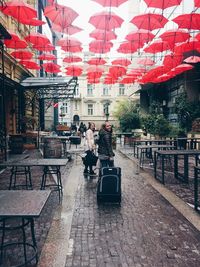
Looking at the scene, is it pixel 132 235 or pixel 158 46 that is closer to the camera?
pixel 132 235

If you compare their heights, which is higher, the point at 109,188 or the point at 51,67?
the point at 51,67

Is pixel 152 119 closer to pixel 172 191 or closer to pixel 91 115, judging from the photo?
pixel 172 191

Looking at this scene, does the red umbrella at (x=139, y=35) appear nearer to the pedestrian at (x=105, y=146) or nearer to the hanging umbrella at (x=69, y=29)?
the hanging umbrella at (x=69, y=29)

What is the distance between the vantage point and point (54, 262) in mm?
3613

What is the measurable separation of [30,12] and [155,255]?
8.81 m

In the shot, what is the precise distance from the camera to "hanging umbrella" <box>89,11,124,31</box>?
10.2m

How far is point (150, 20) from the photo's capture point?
10.1 metres

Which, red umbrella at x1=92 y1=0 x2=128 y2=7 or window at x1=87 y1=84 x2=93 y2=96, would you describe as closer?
red umbrella at x1=92 y1=0 x2=128 y2=7

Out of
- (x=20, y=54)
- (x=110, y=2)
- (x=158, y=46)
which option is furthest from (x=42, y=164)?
(x=158, y=46)

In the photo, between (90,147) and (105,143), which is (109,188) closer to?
(105,143)

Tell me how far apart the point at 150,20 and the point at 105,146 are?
205 inches

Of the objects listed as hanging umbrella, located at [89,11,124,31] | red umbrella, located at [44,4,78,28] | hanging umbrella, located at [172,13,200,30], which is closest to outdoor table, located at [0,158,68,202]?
red umbrella, located at [44,4,78,28]

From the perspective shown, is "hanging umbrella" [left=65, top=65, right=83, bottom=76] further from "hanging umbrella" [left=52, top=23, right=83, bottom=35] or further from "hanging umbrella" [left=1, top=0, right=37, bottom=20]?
"hanging umbrella" [left=1, top=0, right=37, bottom=20]

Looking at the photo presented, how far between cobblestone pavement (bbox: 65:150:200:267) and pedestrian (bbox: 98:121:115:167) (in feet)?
4.93
